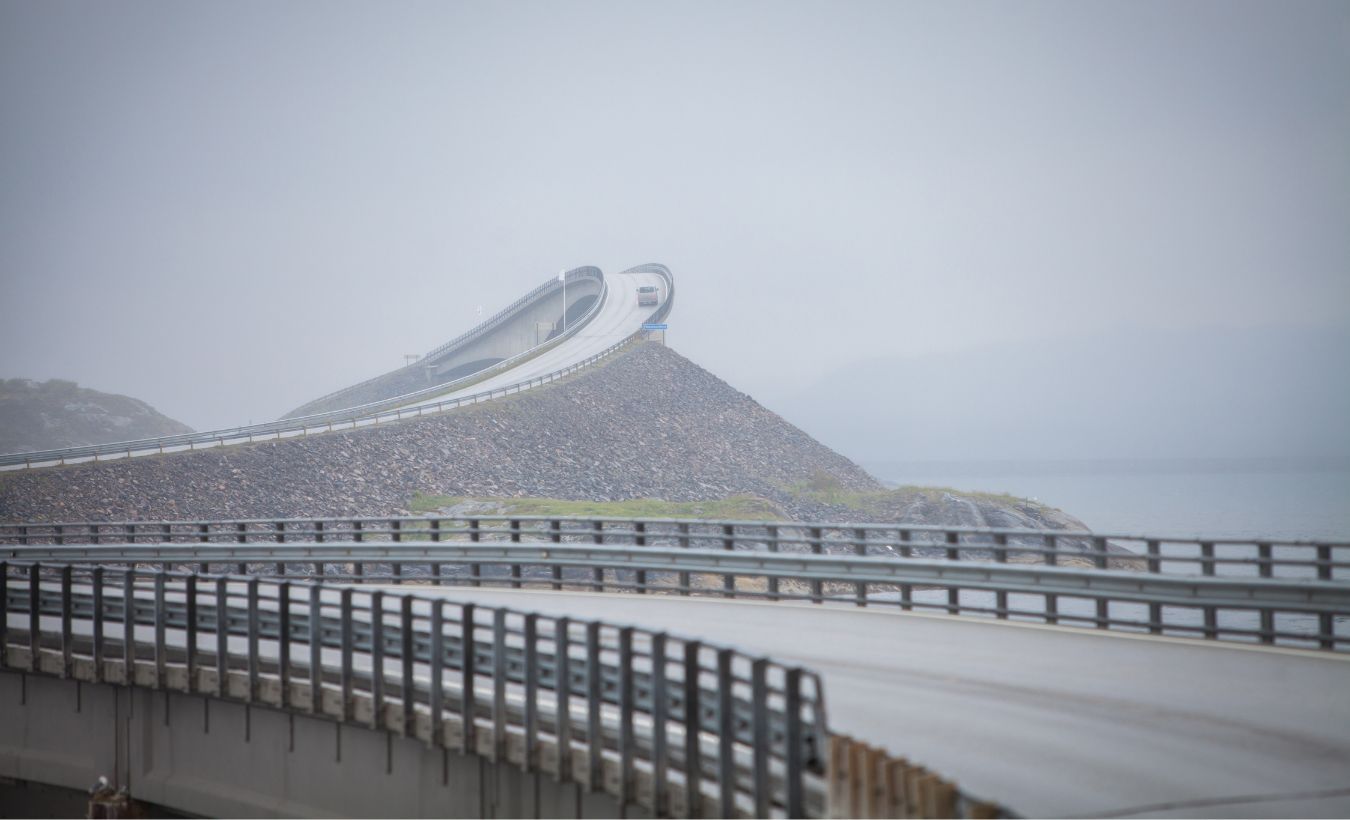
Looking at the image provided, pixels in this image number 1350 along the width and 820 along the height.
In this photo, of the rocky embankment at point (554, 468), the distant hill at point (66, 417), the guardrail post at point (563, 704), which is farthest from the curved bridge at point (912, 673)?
the distant hill at point (66, 417)

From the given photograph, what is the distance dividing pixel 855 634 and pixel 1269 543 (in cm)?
477

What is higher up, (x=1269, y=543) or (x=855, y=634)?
(x=1269, y=543)

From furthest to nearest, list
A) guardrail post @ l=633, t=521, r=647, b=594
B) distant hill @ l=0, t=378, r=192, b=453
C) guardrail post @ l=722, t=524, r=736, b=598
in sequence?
distant hill @ l=0, t=378, r=192, b=453
guardrail post @ l=633, t=521, r=647, b=594
guardrail post @ l=722, t=524, r=736, b=598

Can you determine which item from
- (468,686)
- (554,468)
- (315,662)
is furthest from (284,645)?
(554,468)

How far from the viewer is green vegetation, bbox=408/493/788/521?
166 feet

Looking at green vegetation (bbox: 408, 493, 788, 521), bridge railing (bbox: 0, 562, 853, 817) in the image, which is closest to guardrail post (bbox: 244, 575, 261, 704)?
bridge railing (bbox: 0, 562, 853, 817)

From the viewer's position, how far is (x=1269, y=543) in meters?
12.8

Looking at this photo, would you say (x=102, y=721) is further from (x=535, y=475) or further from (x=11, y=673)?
(x=535, y=475)

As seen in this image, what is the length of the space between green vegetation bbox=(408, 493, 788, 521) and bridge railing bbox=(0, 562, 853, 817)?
1257 inches

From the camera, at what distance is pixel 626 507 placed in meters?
56.0

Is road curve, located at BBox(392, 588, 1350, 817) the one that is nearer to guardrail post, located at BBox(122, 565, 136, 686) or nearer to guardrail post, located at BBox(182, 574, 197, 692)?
guardrail post, located at BBox(182, 574, 197, 692)

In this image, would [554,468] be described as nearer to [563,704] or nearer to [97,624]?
[97,624]

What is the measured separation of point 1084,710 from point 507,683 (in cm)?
526

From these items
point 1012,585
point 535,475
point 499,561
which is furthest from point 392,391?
point 1012,585
